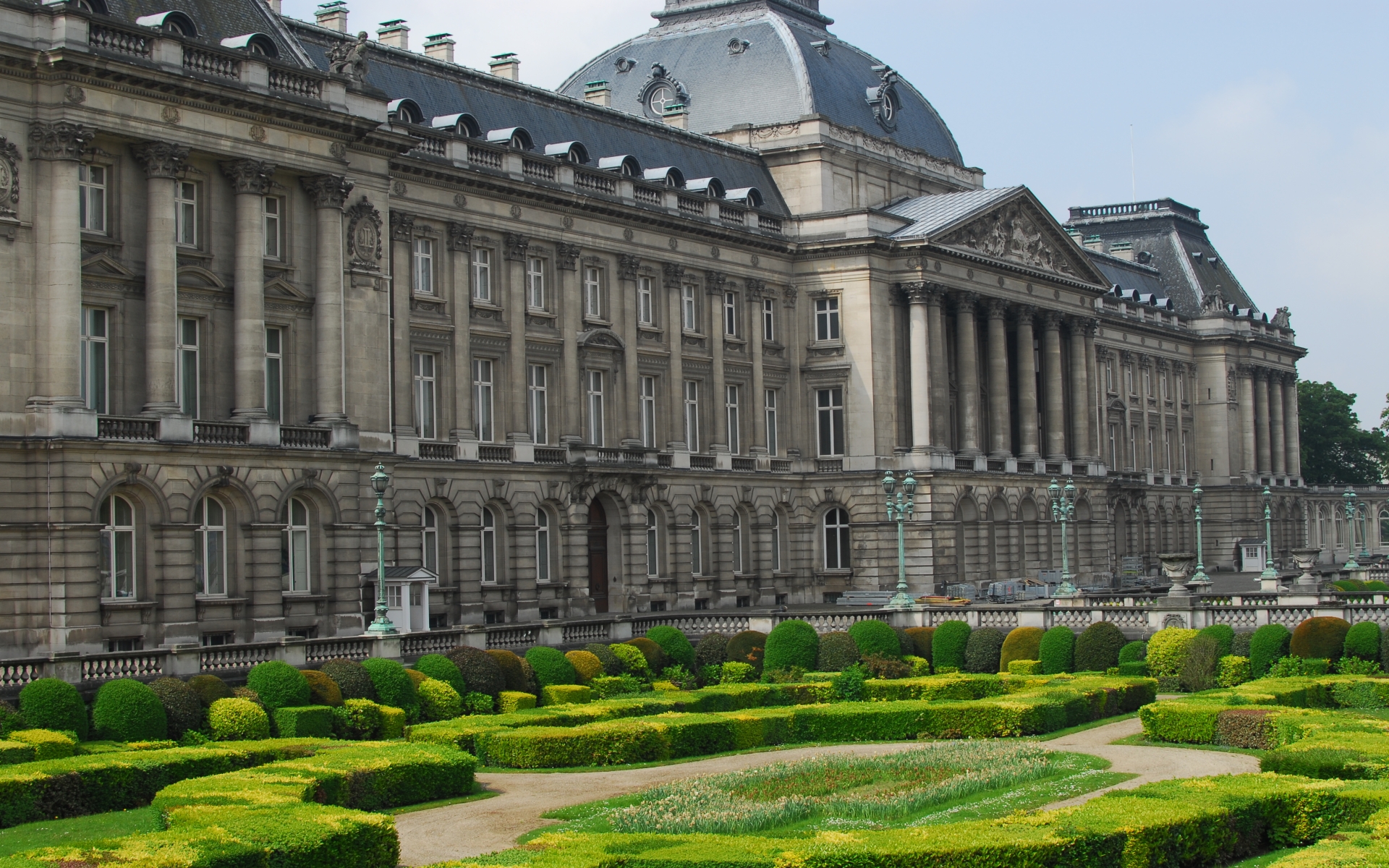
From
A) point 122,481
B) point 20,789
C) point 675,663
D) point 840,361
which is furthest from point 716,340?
point 20,789

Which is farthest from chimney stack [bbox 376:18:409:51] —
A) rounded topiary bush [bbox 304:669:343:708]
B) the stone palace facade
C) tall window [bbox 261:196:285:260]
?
rounded topiary bush [bbox 304:669:343:708]

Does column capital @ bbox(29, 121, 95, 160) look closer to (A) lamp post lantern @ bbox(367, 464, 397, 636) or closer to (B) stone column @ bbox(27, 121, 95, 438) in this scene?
(B) stone column @ bbox(27, 121, 95, 438)

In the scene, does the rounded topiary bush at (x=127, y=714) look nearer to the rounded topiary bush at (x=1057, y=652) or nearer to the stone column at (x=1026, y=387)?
the rounded topiary bush at (x=1057, y=652)

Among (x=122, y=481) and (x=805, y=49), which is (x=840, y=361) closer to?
(x=805, y=49)

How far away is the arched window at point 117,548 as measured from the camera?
50.3 m

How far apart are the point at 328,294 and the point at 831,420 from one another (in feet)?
116

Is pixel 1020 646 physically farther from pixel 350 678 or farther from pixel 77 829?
pixel 77 829

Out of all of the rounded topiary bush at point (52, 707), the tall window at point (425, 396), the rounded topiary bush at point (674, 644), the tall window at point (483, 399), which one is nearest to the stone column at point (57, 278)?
the rounded topiary bush at point (52, 707)

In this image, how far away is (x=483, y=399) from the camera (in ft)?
231

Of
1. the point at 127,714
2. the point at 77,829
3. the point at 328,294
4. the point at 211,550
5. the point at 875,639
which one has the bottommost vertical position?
the point at 77,829

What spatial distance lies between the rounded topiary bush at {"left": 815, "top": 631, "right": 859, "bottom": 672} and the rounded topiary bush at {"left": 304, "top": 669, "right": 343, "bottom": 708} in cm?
1736

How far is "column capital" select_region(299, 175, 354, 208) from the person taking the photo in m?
57.3

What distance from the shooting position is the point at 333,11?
69.5 metres

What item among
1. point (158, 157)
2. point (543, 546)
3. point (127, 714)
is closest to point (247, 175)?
point (158, 157)
